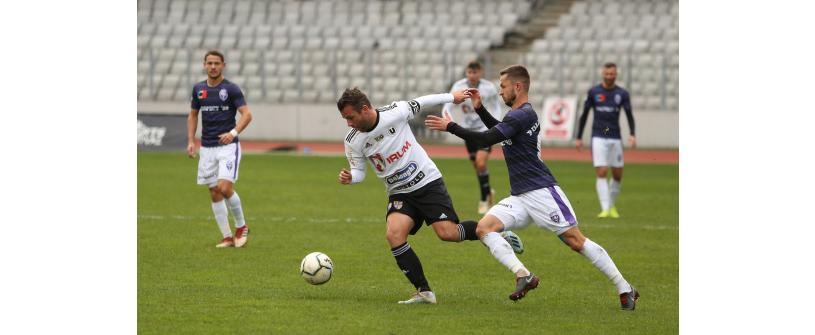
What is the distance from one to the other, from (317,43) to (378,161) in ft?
94.0

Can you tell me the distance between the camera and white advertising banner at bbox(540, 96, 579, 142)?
33406mm

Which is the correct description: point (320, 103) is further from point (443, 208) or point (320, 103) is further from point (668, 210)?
point (443, 208)

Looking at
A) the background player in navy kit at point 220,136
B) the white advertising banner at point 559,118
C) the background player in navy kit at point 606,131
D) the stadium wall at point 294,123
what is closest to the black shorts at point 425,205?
the background player in navy kit at point 220,136

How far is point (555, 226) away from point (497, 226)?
1.50ft

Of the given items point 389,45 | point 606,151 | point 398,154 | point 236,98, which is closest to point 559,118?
point 389,45

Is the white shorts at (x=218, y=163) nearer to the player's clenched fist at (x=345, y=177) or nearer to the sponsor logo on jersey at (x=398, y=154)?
the player's clenched fist at (x=345, y=177)

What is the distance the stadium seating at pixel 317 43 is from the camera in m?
36.4

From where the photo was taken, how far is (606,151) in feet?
58.4

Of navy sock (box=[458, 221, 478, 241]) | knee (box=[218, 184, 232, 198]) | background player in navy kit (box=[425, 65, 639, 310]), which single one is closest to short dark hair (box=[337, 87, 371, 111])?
background player in navy kit (box=[425, 65, 639, 310])

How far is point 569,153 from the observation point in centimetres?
3138

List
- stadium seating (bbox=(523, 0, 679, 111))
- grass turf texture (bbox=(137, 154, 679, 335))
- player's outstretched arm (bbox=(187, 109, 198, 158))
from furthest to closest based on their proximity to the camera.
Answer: stadium seating (bbox=(523, 0, 679, 111)) < player's outstretched arm (bbox=(187, 109, 198, 158)) < grass turf texture (bbox=(137, 154, 679, 335))

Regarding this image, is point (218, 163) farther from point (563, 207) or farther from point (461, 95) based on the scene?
point (563, 207)

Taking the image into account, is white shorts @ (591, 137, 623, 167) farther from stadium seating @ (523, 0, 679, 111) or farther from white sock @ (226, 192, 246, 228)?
stadium seating @ (523, 0, 679, 111)

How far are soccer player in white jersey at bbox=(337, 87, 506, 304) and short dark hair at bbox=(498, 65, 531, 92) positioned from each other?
1.57ft
